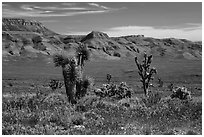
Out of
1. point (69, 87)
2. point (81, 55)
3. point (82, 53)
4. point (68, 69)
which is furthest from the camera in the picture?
point (81, 55)

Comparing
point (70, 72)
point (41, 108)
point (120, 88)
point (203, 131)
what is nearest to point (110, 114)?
point (41, 108)

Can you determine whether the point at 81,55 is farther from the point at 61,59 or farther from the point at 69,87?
the point at 69,87

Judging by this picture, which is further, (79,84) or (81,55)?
(81,55)

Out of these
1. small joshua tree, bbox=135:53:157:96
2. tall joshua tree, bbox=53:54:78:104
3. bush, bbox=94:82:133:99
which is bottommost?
bush, bbox=94:82:133:99

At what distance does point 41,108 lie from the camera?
1605 centimetres

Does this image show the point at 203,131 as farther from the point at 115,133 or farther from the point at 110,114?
the point at 110,114

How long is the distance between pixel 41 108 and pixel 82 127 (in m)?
4.63

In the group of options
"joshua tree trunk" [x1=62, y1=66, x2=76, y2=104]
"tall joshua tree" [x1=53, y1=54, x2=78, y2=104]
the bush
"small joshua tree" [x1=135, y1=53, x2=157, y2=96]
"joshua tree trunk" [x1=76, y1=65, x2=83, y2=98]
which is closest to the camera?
"joshua tree trunk" [x1=62, y1=66, x2=76, y2=104]

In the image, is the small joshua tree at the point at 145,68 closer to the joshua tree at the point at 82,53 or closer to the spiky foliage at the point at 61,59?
the joshua tree at the point at 82,53

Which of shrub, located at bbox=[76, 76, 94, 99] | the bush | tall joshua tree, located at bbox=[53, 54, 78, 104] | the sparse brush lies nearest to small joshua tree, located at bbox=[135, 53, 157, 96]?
the bush

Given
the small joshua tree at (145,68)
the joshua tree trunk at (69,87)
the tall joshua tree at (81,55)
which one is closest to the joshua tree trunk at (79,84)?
the tall joshua tree at (81,55)

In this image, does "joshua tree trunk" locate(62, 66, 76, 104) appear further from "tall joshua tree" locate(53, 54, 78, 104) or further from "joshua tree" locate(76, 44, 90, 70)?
"joshua tree" locate(76, 44, 90, 70)

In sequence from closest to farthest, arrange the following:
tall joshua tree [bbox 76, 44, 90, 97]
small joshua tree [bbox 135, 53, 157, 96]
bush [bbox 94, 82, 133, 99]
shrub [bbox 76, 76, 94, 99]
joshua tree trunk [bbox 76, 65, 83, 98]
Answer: joshua tree trunk [bbox 76, 65, 83, 98]
shrub [bbox 76, 76, 94, 99]
tall joshua tree [bbox 76, 44, 90, 97]
bush [bbox 94, 82, 133, 99]
small joshua tree [bbox 135, 53, 157, 96]

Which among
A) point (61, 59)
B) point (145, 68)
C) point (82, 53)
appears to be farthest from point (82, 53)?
point (145, 68)
